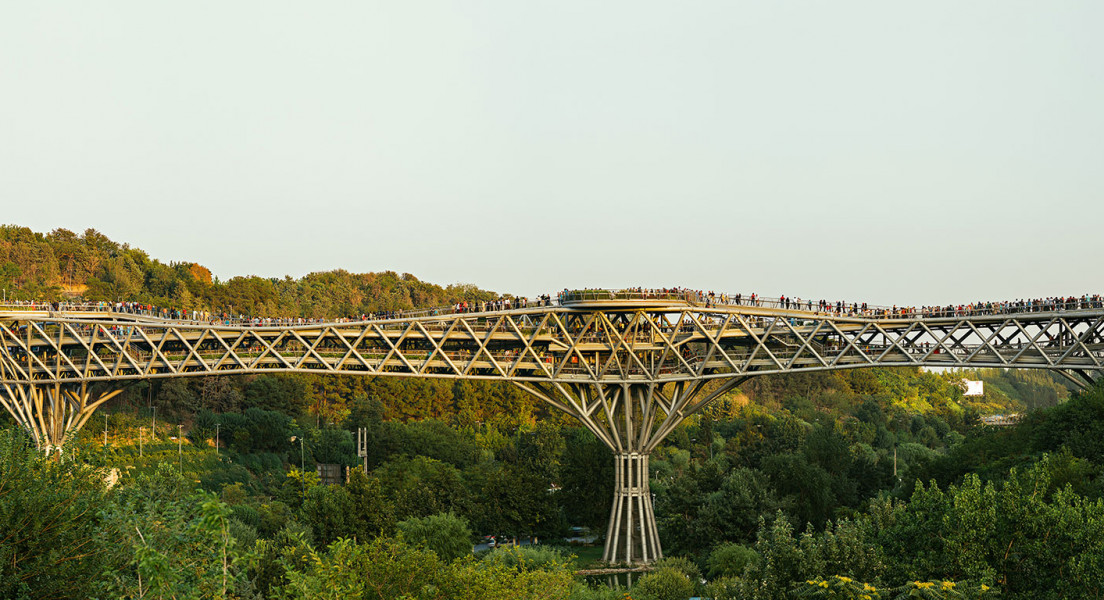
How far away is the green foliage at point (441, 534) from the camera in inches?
1959

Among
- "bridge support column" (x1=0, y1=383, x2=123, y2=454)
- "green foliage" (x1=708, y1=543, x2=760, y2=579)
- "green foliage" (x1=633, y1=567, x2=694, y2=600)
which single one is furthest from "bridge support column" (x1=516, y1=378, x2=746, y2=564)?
"bridge support column" (x1=0, y1=383, x2=123, y2=454)

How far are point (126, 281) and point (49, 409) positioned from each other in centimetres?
5836

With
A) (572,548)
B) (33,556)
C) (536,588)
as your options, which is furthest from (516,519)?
(33,556)

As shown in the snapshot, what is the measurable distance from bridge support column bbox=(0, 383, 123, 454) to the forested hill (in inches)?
1462

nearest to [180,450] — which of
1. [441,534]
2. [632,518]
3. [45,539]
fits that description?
[441,534]

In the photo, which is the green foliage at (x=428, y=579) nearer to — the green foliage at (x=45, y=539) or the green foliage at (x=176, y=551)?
the green foliage at (x=45, y=539)

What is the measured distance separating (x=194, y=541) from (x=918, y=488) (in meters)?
18.6

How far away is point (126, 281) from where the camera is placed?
381 ft

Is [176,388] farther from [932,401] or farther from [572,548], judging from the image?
[932,401]

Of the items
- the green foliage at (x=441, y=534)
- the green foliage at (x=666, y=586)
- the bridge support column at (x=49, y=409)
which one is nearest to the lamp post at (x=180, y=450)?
the bridge support column at (x=49, y=409)

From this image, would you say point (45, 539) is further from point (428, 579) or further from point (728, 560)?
point (728, 560)

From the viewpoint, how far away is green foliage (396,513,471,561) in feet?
163

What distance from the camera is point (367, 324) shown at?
53.1m

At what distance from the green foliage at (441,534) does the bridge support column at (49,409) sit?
2203 cm
